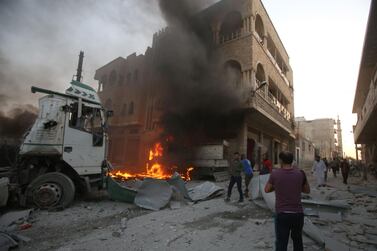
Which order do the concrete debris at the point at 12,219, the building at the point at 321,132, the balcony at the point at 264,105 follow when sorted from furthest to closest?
the building at the point at 321,132 < the balcony at the point at 264,105 < the concrete debris at the point at 12,219

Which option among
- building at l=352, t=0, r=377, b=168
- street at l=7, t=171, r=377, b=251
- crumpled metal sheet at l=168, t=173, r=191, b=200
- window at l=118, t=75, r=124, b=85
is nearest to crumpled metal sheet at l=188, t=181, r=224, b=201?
crumpled metal sheet at l=168, t=173, r=191, b=200

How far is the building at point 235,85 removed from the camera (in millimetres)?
14938

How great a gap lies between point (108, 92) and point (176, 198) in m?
21.6

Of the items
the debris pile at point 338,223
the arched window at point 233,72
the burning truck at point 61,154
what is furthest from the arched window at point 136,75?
the debris pile at point 338,223

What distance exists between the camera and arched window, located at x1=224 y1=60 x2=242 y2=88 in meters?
15.0

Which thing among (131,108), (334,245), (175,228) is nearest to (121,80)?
(131,108)

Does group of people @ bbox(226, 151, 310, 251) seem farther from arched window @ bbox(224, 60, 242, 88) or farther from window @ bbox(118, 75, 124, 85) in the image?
window @ bbox(118, 75, 124, 85)

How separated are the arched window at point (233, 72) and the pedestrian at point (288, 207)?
12661mm

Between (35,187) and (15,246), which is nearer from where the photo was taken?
(15,246)

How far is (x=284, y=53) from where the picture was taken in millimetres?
23891

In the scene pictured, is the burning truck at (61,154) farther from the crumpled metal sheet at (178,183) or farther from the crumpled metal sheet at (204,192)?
the crumpled metal sheet at (204,192)

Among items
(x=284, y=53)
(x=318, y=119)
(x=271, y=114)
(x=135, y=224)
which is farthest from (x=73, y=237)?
(x=318, y=119)

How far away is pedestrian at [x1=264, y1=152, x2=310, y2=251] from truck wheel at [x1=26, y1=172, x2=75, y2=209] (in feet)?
18.1

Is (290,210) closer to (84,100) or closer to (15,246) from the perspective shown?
(15,246)
